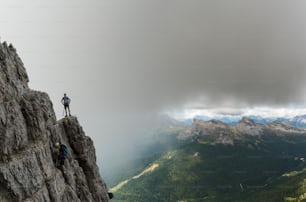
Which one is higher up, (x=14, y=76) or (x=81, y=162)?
(x=14, y=76)

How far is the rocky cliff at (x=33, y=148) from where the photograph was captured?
35156mm

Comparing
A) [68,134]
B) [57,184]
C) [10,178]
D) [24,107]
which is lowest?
[57,184]

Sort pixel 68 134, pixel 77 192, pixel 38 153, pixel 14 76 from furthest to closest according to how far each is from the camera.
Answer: pixel 68 134
pixel 77 192
pixel 14 76
pixel 38 153

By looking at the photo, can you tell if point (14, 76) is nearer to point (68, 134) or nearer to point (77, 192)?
point (68, 134)

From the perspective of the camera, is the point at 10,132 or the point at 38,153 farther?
the point at 38,153

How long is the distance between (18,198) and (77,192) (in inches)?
660

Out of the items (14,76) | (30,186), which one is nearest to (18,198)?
(30,186)

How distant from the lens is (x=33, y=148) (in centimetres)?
3997

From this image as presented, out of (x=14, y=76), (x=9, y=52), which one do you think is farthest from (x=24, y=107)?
(x=9, y=52)

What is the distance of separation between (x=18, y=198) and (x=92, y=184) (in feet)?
78.0

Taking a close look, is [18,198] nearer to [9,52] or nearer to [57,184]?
[57,184]

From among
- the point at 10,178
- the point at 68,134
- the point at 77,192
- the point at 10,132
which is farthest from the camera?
the point at 68,134

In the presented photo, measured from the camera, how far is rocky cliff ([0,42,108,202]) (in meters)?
35.2

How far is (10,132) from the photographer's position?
3638 centimetres
